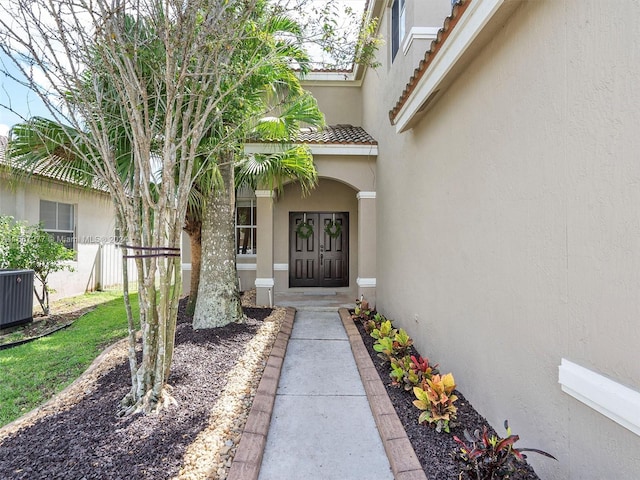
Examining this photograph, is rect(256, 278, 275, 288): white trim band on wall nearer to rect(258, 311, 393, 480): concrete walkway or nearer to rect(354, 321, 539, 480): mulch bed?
rect(258, 311, 393, 480): concrete walkway

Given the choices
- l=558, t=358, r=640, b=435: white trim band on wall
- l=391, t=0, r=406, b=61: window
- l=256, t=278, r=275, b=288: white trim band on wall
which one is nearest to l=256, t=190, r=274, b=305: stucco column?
l=256, t=278, r=275, b=288: white trim band on wall

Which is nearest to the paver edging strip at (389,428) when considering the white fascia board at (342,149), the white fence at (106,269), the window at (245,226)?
the white fascia board at (342,149)

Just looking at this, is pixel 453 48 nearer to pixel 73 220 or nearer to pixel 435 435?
pixel 435 435

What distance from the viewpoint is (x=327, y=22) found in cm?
441

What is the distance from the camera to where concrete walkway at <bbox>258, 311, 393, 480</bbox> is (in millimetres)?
2918

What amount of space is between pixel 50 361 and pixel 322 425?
4907 mm

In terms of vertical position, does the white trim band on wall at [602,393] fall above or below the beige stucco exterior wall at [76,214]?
below

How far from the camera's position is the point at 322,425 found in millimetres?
3555

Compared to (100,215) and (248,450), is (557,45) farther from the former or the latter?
(100,215)

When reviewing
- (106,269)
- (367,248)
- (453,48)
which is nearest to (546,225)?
(453,48)

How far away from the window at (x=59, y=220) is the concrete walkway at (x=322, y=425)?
30.8 feet

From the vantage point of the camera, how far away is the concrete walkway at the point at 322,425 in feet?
9.57

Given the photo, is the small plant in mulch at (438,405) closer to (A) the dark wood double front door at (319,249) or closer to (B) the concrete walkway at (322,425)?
(B) the concrete walkway at (322,425)

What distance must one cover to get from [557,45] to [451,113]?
1752 mm
